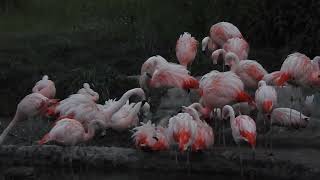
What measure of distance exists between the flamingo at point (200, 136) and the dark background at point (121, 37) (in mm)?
2352

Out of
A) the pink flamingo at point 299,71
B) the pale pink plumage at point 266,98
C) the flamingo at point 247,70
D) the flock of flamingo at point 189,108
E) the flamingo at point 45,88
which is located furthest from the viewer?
the flamingo at point 45,88

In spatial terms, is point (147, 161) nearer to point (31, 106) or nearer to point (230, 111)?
point (230, 111)

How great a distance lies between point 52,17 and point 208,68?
379 centimetres

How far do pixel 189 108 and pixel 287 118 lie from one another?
0.83 metres

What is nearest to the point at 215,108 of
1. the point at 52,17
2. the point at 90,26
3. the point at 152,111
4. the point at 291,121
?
the point at 291,121

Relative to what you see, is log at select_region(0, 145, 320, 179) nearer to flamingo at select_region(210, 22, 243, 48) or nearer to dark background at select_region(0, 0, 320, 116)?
flamingo at select_region(210, 22, 243, 48)

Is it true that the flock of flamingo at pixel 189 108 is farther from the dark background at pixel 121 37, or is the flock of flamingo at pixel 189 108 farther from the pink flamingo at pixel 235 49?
the dark background at pixel 121 37

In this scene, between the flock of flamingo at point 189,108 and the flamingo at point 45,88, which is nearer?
the flock of flamingo at point 189,108

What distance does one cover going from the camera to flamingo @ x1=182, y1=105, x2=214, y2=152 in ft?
18.3

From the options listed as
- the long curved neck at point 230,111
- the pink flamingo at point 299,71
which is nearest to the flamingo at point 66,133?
the long curved neck at point 230,111

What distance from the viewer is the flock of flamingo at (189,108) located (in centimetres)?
568

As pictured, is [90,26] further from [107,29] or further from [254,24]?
[254,24]

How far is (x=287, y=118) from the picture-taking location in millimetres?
6117

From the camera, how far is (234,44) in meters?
6.94
